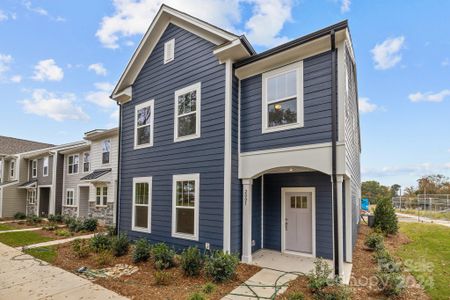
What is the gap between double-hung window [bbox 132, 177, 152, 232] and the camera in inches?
372

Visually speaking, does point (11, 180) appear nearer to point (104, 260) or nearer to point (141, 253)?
point (104, 260)

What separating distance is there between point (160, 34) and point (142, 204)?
6.51m

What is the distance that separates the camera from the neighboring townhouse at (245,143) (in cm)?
632

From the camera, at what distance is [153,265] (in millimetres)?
7137

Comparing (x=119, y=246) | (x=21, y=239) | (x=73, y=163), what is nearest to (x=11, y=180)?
(x=73, y=163)

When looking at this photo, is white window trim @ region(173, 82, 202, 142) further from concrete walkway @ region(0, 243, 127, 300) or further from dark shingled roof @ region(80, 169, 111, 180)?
dark shingled roof @ region(80, 169, 111, 180)

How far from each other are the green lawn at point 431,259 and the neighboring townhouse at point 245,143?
1831mm

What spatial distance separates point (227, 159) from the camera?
724cm

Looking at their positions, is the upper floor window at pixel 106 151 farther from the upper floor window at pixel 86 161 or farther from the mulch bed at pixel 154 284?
the mulch bed at pixel 154 284

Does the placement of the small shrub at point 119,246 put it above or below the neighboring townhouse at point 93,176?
below

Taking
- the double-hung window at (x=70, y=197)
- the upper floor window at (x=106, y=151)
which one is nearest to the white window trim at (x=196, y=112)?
the upper floor window at (x=106, y=151)

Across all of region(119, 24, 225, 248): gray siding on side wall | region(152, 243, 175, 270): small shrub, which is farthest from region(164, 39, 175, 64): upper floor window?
region(152, 243, 175, 270): small shrub

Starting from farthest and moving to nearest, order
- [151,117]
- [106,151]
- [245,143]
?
[106,151]
[151,117]
[245,143]

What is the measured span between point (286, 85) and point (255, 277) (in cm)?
500
